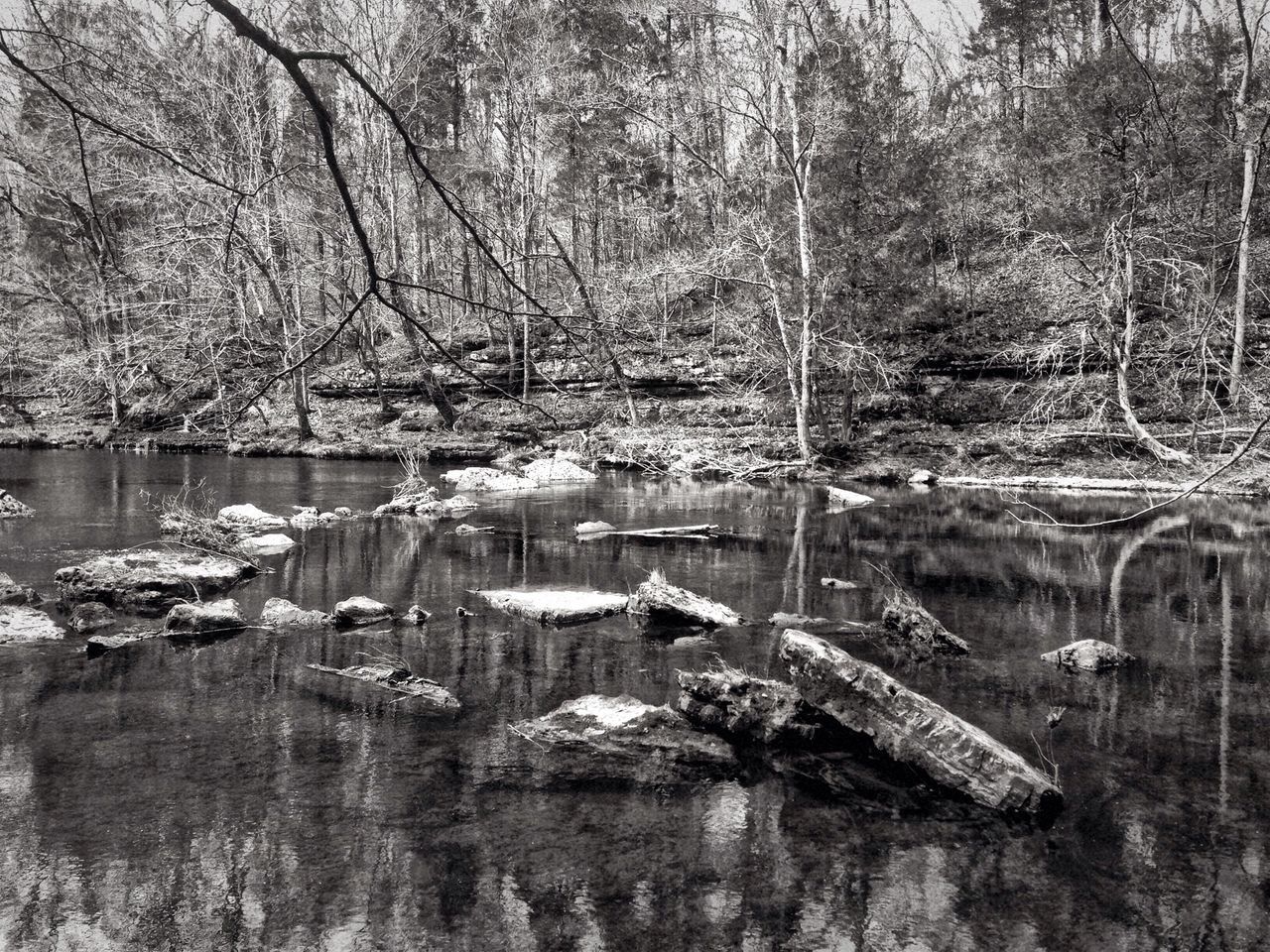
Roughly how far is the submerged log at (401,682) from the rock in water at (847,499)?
12.2m

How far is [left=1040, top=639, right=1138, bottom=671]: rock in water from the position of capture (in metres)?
6.99

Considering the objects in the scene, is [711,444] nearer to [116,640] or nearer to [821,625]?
[821,625]

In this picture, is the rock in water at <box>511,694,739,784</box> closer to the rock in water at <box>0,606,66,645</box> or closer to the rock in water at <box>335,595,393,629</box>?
the rock in water at <box>335,595,393,629</box>

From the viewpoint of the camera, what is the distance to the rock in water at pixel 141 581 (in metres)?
8.79

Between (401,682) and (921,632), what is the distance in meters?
4.36

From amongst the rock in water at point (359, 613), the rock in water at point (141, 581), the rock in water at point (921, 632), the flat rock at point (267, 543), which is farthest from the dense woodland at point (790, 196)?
the rock in water at point (921, 632)

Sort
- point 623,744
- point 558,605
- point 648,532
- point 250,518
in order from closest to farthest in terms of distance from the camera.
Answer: point 623,744, point 558,605, point 648,532, point 250,518

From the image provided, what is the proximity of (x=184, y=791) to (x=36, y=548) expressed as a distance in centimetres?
836

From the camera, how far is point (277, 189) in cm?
2045

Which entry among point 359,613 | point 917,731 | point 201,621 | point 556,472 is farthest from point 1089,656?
point 556,472

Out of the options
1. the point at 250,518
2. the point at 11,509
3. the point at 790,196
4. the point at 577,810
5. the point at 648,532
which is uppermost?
the point at 790,196

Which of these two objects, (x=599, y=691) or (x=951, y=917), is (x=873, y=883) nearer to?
(x=951, y=917)

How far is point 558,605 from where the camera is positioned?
8.63 meters

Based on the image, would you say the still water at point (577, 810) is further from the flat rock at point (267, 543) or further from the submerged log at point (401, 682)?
the flat rock at point (267, 543)
